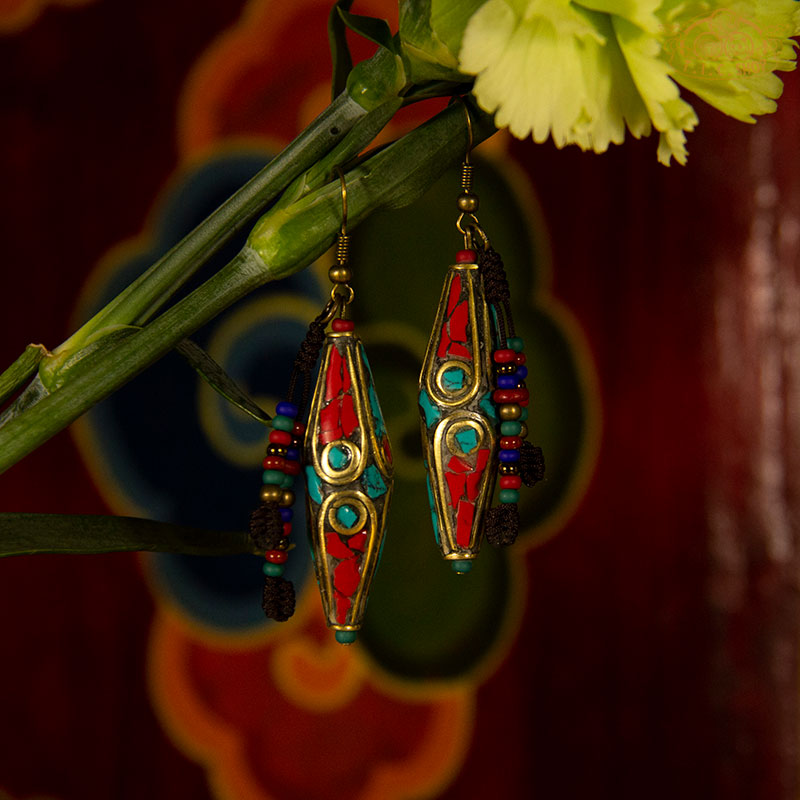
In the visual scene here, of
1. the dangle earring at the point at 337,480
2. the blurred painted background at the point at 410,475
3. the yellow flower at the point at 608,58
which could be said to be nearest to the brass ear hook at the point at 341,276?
the dangle earring at the point at 337,480

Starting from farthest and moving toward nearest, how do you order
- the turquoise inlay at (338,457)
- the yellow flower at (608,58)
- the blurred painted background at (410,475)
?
the blurred painted background at (410,475) → the turquoise inlay at (338,457) → the yellow flower at (608,58)

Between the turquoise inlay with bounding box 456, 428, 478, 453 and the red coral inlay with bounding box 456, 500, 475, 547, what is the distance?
0.02 metres

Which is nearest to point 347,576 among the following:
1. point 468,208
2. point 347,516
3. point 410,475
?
point 347,516

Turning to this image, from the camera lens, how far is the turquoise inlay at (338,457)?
29cm

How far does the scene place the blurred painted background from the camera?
0.61 metres

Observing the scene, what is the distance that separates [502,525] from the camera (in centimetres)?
29

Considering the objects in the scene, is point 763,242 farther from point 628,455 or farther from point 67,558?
point 67,558

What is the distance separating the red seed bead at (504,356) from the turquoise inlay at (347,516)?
7 cm

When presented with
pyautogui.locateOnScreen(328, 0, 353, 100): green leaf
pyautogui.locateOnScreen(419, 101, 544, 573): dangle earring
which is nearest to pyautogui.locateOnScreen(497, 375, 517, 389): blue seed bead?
pyautogui.locateOnScreen(419, 101, 544, 573): dangle earring

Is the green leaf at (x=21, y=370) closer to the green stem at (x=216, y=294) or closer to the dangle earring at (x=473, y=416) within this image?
the green stem at (x=216, y=294)

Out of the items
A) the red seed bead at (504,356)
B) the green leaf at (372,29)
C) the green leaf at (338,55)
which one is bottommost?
the red seed bead at (504,356)

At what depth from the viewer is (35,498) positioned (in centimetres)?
61

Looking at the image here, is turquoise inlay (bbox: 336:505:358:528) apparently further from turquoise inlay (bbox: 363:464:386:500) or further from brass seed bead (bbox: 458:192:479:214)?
brass seed bead (bbox: 458:192:479:214)
